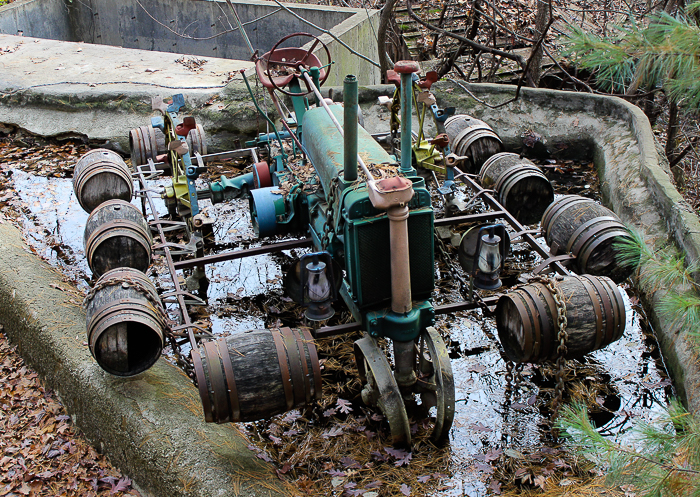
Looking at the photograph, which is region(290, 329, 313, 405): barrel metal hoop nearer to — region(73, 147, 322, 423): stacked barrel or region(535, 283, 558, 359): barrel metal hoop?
region(73, 147, 322, 423): stacked barrel

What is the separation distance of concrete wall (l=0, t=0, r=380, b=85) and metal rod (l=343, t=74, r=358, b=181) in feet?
18.6

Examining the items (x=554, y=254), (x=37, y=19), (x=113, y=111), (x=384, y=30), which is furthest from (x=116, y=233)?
(x=37, y=19)

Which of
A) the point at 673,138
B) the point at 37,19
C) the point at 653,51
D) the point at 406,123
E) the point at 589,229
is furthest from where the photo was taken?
the point at 37,19

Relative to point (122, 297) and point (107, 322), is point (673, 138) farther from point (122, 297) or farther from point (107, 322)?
point (107, 322)

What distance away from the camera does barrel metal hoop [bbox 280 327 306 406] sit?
3604 mm

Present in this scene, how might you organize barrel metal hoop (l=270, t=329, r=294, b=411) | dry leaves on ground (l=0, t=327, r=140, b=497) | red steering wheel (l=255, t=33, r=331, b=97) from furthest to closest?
red steering wheel (l=255, t=33, r=331, b=97) < dry leaves on ground (l=0, t=327, r=140, b=497) < barrel metal hoop (l=270, t=329, r=294, b=411)

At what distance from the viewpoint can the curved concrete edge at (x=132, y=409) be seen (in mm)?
3459

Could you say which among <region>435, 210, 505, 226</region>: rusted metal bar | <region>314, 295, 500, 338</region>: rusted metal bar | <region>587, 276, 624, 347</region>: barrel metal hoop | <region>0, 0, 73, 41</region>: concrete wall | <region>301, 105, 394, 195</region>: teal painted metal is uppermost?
<region>0, 0, 73, 41</region>: concrete wall

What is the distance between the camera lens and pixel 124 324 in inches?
159

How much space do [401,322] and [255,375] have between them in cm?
91

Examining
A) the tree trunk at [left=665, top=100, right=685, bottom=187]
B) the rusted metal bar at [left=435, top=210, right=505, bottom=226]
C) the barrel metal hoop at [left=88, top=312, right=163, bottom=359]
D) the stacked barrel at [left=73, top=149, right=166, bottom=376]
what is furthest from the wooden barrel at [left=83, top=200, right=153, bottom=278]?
the tree trunk at [left=665, top=100, right=685, bottom=187]

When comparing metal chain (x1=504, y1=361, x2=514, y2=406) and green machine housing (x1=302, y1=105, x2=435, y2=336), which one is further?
metal chain (x1=504, y1=361, x2=514, y2=406)

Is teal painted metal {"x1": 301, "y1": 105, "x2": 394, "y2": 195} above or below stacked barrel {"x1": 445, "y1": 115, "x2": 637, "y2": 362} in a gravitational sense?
above

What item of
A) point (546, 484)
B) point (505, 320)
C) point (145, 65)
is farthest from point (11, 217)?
point (546, 484)
